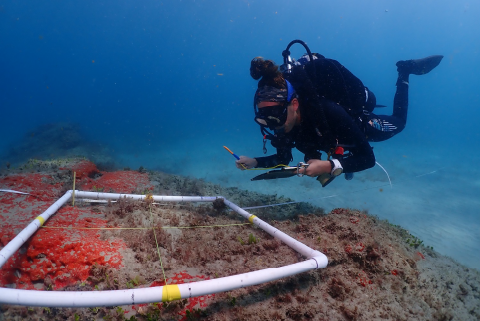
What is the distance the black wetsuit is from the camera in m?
4.04

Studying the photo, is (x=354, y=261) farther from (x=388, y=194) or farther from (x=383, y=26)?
(x=383, y=26)

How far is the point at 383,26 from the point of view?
98.5 metres

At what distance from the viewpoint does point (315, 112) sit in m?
4.02

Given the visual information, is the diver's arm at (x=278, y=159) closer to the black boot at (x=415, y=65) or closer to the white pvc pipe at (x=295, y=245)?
the white pvc pipe at (x=295, y=245)

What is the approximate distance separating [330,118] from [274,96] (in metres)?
1.06

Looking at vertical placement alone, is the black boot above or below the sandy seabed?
above

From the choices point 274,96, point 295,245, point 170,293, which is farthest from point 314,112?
point 170,293

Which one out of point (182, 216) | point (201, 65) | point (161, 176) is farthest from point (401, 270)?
point (201, 65)

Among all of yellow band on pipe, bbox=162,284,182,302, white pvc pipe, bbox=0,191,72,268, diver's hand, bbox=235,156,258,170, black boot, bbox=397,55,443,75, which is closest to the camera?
yellow band on pipe, bbox=162,284,182,302

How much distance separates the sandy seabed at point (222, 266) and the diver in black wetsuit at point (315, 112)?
1.09 metres

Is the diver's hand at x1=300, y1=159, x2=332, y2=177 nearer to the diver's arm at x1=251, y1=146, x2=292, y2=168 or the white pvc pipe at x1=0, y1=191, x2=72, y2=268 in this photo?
the diver's arm at x1=251, y1=146, x2=292, y2=168

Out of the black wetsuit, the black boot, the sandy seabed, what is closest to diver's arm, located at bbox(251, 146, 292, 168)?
the black wetsuit

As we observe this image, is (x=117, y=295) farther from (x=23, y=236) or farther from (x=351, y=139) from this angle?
(x=351, y=139)

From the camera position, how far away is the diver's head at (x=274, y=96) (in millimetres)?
3932
